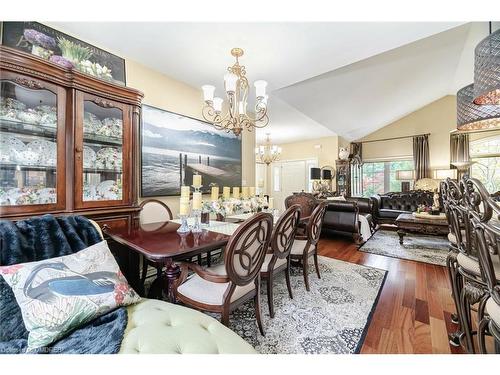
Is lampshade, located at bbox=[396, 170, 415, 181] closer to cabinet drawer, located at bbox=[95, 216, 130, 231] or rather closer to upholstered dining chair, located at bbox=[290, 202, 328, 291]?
upholstered dining chair, located at bbox=[290, 202, 328, 291]

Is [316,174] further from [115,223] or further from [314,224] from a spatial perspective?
[115,223]

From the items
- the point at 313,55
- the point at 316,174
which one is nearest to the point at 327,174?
the point at 316,174

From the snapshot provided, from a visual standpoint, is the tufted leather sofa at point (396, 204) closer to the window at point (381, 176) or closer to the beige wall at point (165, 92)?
the window at point (381, 176)

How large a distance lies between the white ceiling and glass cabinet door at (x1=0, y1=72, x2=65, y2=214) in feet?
2.90

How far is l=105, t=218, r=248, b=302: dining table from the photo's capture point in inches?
52.9

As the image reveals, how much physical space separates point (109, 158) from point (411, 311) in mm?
3129

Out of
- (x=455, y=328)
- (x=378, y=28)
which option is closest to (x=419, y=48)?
(x=378, y=28)

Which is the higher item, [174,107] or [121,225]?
[174,107]

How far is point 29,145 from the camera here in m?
1.59

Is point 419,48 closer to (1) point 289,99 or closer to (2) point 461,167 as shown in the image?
(1) point 289,99

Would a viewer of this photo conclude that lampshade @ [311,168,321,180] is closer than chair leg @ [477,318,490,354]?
No

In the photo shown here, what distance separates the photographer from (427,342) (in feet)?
5.02

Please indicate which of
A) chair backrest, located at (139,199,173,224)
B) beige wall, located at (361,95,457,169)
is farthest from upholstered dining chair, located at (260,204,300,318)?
beige wall, located at (361,95,457,169)

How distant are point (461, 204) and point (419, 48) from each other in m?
3.09
